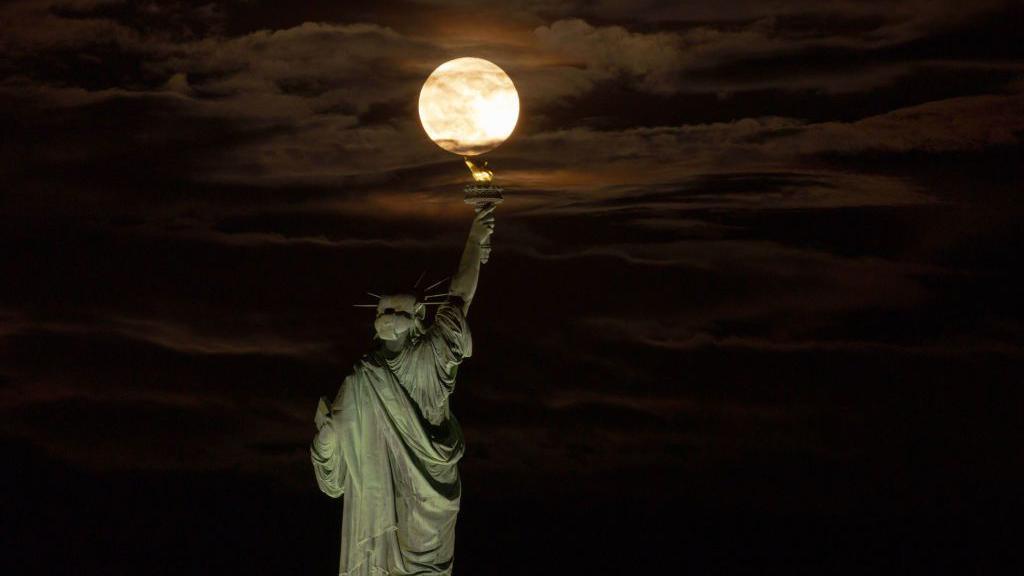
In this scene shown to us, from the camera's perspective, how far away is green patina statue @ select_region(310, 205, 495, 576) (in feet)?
28.5

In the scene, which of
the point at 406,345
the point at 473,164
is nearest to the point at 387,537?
the point at 406,345

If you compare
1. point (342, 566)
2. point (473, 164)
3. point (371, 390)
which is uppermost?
point (473, 164)

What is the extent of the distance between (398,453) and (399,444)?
4 centimetres

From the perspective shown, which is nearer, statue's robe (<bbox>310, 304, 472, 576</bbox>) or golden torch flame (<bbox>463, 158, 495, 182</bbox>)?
statue's robe (<bbox>310, 304, 472, 576</bbox>)

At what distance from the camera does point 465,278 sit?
350 inches

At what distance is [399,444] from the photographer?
28.6ft

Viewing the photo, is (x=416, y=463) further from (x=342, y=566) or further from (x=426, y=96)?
(x=426, y=96)

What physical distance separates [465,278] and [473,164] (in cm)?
50

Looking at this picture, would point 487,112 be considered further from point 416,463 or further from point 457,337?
point 416,463

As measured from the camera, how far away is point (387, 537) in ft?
28.5

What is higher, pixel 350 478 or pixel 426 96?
pixel 426 96

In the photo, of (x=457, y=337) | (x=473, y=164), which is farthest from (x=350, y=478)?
(x=473, y=164)

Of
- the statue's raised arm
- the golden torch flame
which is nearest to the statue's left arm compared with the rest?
the statue's raised arm

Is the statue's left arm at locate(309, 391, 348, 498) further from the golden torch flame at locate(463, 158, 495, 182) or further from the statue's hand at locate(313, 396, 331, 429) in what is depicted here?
the golden torch flame at locate(463, 158, 495, 182)
